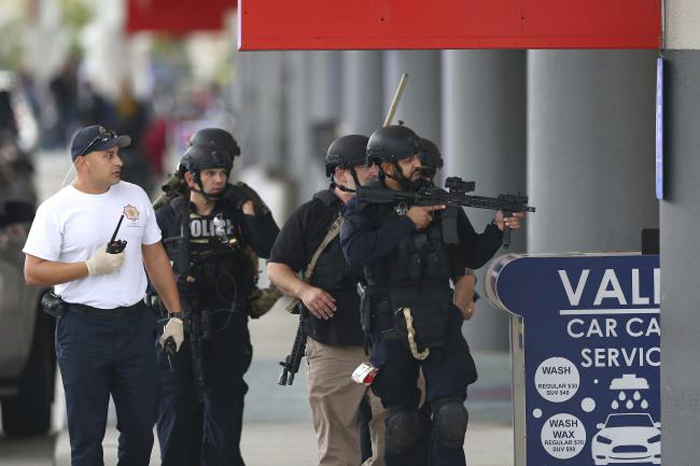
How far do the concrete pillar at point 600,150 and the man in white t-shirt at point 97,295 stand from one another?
329cm

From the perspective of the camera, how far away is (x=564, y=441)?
7.67 metres

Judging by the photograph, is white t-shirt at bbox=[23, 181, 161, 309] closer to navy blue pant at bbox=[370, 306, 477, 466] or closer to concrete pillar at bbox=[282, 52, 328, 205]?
navy blue pant at bbox=[370, 306, 477, 466]

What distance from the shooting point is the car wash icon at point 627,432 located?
304 inches

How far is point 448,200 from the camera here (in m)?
7.27

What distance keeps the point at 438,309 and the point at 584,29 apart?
4.35ft

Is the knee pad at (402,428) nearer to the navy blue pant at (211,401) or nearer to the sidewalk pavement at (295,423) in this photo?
the navy blue pant at (211,401)

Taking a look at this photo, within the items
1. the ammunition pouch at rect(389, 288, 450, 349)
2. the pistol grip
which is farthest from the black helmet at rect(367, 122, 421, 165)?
the ammunition pouch at rect(389, 288, 450, 349)

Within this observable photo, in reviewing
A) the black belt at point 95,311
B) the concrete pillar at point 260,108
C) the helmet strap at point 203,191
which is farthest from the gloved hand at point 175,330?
the concrete pillar at point 260,108

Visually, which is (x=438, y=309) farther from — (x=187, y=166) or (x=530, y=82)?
(x=530, y=82)

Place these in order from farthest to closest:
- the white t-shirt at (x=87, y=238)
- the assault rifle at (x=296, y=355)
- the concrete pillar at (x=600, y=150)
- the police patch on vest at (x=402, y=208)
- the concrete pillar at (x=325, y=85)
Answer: the concrete pillar at (x=325, y=85) < the concrete pillar at (x=600, y=150) < the assault rifle at (x=296, y=355) < the white t-shirt at (x=87, y=238) < the police patch on vest at (x=402, y=208)

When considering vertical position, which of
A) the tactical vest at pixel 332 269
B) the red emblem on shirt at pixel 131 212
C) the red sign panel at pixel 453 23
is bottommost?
the tactical vest at pixel 332 269

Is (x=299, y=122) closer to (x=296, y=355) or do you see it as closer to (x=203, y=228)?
(x=203, y=228)

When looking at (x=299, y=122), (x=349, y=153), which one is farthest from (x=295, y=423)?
(x=299, y=122)

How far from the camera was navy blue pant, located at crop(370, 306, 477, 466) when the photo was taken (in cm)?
735
